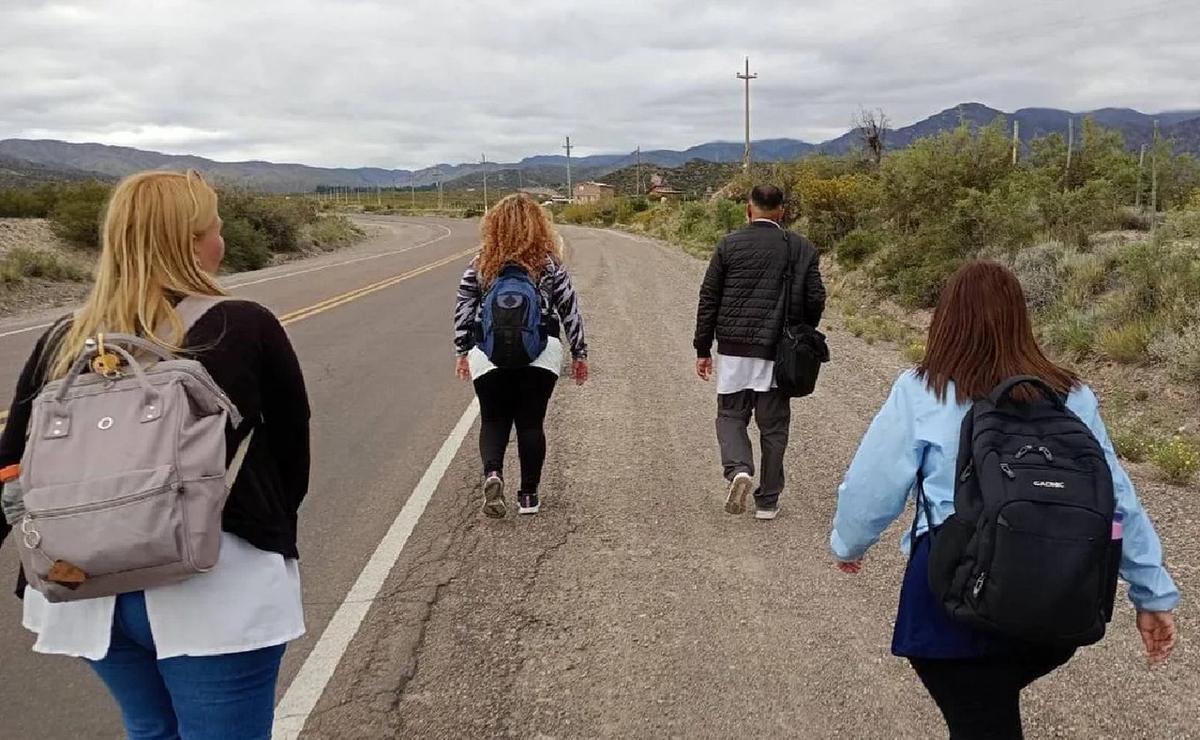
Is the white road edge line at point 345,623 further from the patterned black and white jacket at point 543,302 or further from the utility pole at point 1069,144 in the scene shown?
the utility pole at point 1069,144

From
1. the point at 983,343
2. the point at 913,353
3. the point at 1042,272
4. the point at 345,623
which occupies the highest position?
the point at 983,343

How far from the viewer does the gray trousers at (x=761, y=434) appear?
5.61m

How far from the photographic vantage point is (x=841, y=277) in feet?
62.8

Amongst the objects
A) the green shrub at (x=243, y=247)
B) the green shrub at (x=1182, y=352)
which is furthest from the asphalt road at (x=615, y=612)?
the green shrub at (x=243, y=247)

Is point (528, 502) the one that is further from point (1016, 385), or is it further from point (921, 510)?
point (1016, 385)

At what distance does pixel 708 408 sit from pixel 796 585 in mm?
3875

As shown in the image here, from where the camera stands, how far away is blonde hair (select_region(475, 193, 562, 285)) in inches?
204

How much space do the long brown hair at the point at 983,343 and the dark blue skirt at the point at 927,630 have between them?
395 millimetres

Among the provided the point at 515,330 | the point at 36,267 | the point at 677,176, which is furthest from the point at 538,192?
the point at 515,330

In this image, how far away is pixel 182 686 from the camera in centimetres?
202

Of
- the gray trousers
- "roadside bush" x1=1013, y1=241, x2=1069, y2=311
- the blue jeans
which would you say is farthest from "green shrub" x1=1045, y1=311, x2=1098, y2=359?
the blue jeans

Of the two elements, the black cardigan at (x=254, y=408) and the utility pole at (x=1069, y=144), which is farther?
the utility pole at (x=1069, y=144)

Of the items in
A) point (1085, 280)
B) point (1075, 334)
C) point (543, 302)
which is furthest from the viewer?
point (1085, 280)

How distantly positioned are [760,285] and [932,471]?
3.24 meters
